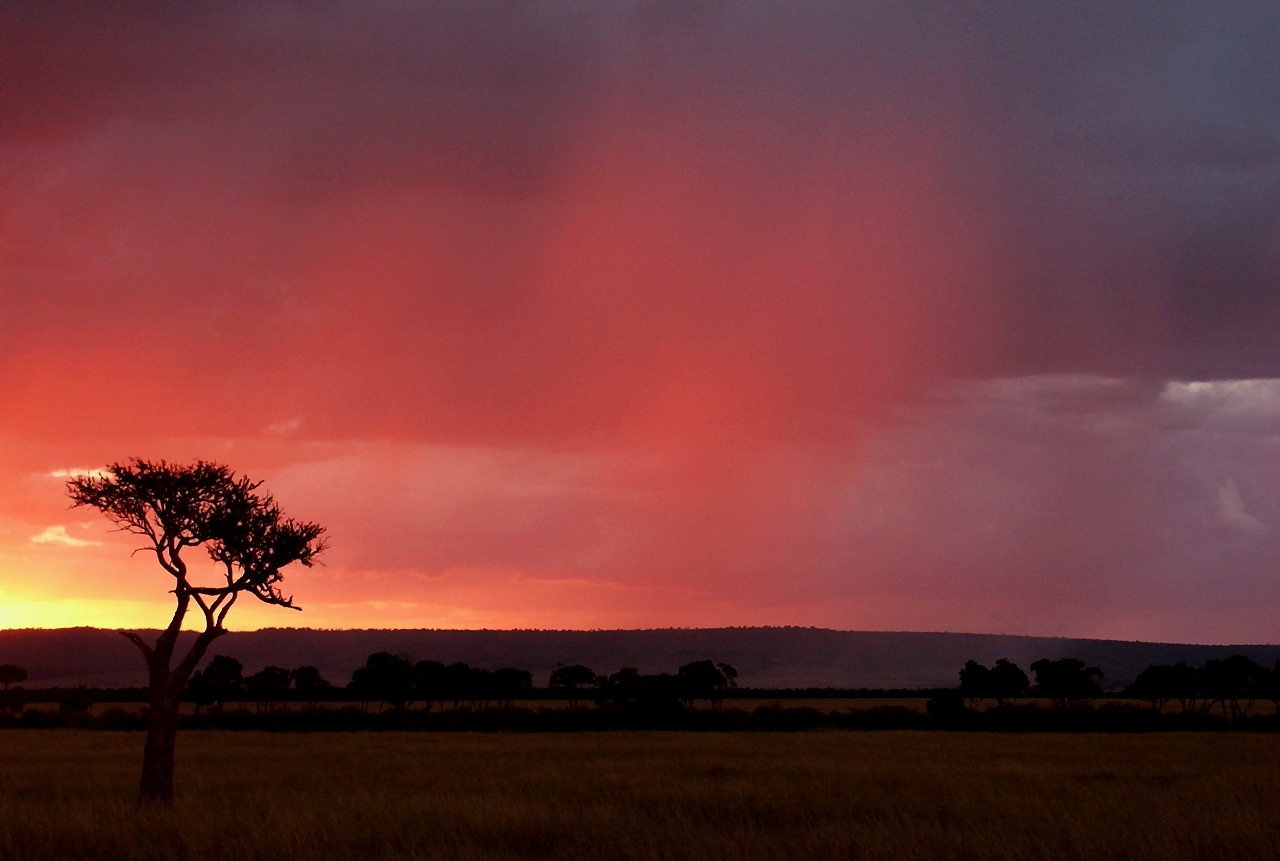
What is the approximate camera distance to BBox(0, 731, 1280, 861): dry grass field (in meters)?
18.4

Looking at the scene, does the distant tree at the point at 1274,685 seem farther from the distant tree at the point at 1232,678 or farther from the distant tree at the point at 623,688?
the distant tree at the point at 623,688

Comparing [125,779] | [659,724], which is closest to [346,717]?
[659,724]

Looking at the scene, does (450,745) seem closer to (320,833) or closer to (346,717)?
(346,717)

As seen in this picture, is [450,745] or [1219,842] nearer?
[1219,842]

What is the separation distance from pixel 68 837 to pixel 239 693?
12828cm

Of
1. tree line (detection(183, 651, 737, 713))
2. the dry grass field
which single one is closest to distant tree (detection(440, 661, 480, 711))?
tree line (detection(183, 651, 737, 713))

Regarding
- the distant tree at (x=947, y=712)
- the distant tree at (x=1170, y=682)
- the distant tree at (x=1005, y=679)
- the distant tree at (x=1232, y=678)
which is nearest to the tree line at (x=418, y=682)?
the distant tree at (x=1005, y=679)

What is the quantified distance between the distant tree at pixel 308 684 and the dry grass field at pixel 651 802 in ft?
311

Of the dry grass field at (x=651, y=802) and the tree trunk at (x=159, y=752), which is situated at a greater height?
the tree trunk at (x=159, y=752)

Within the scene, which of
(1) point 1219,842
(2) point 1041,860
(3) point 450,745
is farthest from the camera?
(3) point 450,745

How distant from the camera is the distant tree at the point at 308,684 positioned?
14700cm

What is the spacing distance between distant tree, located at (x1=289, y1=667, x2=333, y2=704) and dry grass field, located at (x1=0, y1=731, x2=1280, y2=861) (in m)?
94.9

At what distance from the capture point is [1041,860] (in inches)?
669

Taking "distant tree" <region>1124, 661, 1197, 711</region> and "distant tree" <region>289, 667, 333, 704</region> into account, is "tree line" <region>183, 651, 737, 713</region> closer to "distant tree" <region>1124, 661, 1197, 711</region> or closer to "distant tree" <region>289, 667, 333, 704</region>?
"distant tree" <region>289, 667, 333, 704</region>
